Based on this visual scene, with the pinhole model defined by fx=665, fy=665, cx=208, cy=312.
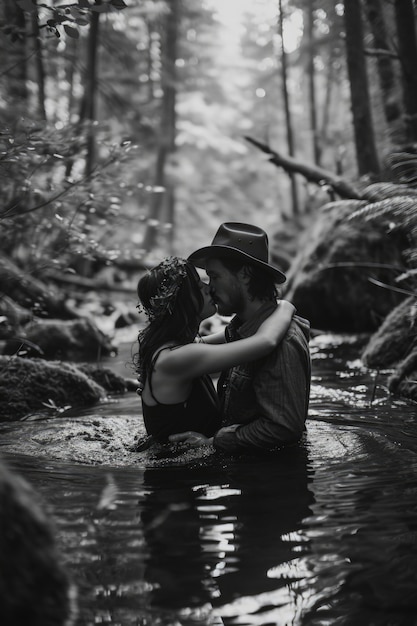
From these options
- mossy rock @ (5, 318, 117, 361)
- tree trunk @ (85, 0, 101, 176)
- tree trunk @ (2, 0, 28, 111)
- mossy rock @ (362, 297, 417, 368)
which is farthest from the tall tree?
mossy rock @ (362, 297, 417, 368)

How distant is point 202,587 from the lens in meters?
2.86

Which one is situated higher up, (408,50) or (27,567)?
(408,50)

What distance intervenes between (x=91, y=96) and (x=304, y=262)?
22.6ft

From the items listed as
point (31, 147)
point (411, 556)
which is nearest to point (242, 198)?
point (31, 147)

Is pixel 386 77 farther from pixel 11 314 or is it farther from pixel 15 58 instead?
pixel 11 314

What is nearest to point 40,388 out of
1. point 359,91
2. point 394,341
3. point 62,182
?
point 62,182

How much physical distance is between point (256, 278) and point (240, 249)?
272mm

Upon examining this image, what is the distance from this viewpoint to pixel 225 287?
489cm

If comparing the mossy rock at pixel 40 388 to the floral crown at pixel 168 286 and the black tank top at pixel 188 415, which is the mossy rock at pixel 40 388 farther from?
the floral crown at pixel 168 286

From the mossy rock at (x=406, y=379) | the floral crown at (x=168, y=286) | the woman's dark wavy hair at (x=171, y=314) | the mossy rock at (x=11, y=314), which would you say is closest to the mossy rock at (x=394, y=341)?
the mossy rock at (x=406, y=379)

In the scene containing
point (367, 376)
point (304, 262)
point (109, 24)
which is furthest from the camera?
point (109, 24)

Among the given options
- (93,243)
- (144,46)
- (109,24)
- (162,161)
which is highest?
(144,46)

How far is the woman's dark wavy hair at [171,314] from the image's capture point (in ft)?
15.6

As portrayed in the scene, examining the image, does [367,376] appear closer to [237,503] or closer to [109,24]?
[237,503]
